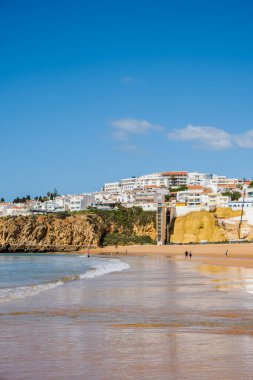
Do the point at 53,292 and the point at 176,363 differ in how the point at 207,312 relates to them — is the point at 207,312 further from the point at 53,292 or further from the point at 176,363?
the point at 53,292

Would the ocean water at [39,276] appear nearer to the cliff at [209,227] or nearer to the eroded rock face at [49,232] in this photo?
the cliff at [209,227]

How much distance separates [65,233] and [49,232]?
266 centimetres

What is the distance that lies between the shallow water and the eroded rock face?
68.4 m

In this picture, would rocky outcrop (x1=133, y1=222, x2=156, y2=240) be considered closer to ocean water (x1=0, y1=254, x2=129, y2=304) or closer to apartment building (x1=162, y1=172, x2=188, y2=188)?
ocean water (x1=0, y1=254, x2=129, y2=304)

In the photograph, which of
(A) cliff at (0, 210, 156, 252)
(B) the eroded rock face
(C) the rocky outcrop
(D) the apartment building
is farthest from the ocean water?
(D) the apartment building

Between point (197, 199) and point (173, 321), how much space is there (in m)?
83.3

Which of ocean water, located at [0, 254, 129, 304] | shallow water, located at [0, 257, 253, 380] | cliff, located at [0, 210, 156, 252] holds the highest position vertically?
cliff, located at [0, 210, 156, 252]

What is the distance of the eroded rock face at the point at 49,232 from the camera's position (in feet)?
280

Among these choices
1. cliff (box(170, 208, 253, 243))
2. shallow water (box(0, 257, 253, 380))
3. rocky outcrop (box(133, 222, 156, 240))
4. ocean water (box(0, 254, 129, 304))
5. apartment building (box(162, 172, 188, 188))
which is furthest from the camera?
apartment building (box(162, 172, 188, 188))

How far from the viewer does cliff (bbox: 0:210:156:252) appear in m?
85.2

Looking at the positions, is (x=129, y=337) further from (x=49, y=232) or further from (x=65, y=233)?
(x=49, y=232)

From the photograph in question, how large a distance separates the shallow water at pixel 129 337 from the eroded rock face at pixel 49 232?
68.4 meters

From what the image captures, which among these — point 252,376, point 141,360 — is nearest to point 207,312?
point 141,360

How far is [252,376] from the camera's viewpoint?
6734mm
